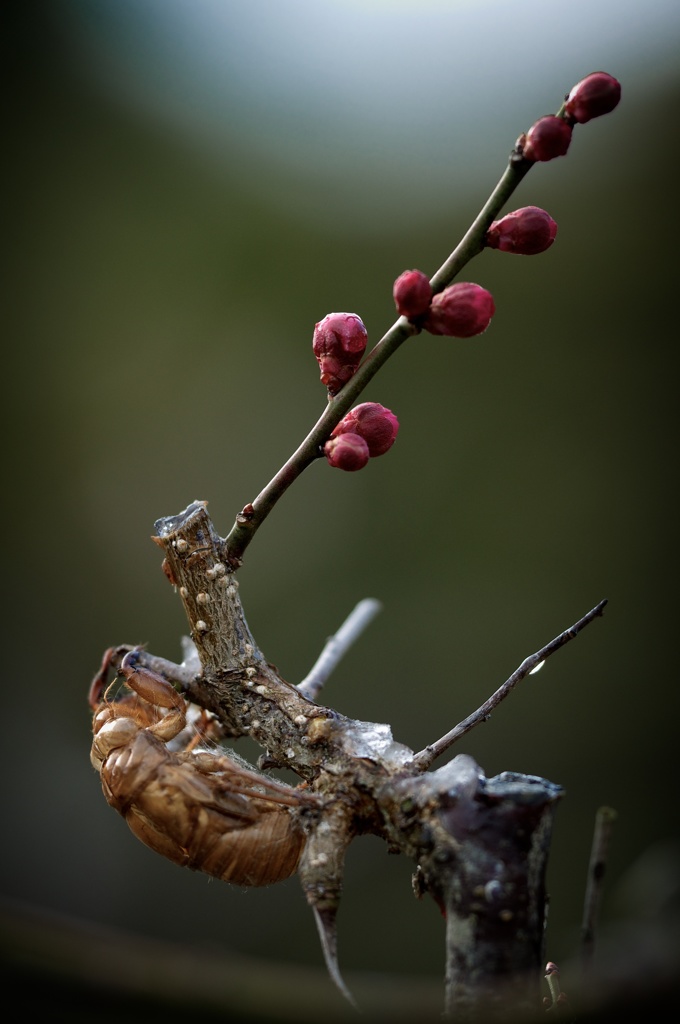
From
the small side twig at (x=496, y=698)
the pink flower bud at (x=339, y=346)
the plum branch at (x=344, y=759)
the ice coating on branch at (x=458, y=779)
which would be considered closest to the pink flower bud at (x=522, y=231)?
the plum branch at (x=344, y=759)

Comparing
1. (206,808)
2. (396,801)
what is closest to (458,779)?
(396,801)

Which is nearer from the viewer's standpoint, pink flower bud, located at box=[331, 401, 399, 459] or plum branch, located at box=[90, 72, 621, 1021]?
plum branch, located at box=[90, 72, 621, 1021]

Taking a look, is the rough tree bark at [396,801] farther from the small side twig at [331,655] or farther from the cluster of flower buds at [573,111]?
the cluster of flower buds at [573,111]

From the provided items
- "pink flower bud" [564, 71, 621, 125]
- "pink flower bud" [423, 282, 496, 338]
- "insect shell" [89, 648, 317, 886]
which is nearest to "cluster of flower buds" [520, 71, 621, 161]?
"pink flower bud" [564, 71, 621, 125]

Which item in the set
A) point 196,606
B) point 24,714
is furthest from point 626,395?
point 24,714

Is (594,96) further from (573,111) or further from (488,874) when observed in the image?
(488,874)

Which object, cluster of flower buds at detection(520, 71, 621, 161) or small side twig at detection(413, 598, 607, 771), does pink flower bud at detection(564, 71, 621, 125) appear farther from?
small side twig at detection(413, 598, 607, 771)
